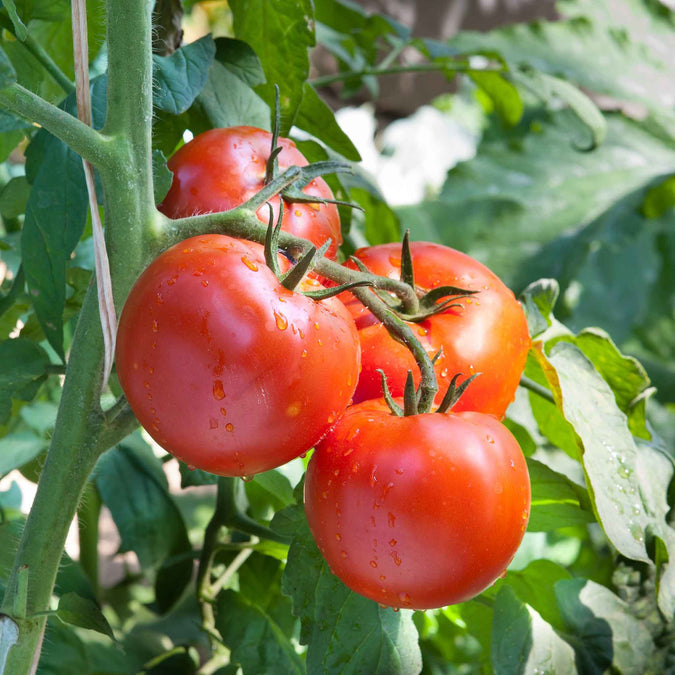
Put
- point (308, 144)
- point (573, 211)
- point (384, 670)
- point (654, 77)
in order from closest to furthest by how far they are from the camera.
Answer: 1. point (384, 670)
2. point (308, 144)
3. point (573, 211)
4. point (654, 77)

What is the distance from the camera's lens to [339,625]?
44 cm

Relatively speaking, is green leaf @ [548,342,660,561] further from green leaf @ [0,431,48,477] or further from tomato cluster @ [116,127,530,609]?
green leaf @ [0,431,48,477]

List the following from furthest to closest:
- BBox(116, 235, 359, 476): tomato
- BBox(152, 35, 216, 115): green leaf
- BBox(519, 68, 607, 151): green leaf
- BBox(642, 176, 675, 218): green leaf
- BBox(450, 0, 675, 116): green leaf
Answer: BBox(642, 176, 675, 218): green leaf
BBox(450, 0, 675, 116): green leaf
BBox(519, 68, 607, 151): green leaf
BBox(152, 35, 216, 115): green leaf
BBox(116, 235, 359, 476): tomato

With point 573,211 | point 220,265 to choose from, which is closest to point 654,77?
point 573,211

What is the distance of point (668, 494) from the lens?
583 millimetres

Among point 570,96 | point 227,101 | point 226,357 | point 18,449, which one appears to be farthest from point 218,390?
point 570,96

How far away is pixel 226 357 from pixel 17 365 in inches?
7.8

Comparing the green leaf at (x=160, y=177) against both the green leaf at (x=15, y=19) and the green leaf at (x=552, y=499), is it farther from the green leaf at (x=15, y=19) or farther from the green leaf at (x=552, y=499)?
the green leaf at (x=552, y=499)

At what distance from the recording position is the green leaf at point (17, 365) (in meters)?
0.45

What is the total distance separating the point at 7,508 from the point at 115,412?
0.42 meters

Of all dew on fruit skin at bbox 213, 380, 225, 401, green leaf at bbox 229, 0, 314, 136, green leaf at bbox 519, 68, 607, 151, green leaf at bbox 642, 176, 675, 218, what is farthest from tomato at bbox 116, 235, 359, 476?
green leaf at bbox 642, 176, 675, 218

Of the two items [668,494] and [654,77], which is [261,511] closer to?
[668,494]

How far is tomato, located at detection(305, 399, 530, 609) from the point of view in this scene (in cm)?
33

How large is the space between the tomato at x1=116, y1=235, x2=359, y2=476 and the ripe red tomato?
6cm
